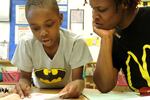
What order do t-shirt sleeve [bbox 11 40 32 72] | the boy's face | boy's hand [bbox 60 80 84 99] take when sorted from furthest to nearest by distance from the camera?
t-shirt sleeve [bbox 11 40 32 72], the boy's face, boy's hand [bbox 60 80 84 99]

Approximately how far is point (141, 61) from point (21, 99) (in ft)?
1.36

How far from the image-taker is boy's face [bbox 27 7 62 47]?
1.02m

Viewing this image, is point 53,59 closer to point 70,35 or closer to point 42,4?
point 70,35

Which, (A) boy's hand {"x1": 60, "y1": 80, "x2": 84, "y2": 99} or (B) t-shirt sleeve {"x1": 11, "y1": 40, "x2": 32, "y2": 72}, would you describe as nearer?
(A) boy's hand {"x1": 60, "y1": 80, "x2": 84, "y2": 99}

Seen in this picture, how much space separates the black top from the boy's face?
9.7 inches

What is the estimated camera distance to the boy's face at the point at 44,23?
3.36ft

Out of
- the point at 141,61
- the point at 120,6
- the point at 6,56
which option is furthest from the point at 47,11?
the point at 6,56

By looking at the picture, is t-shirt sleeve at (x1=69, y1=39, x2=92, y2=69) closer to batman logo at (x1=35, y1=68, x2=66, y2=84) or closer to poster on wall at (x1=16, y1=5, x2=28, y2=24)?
batman logo at (x1=35, y1=68, x2=66, y2=84)

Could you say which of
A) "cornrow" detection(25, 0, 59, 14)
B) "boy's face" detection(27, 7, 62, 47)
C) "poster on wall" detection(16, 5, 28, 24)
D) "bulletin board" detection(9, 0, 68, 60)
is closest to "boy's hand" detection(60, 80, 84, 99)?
"boy's face" detection(27, 7, 62, 47)

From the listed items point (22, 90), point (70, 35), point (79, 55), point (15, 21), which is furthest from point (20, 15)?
point (22, 90)

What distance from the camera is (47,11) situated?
41.4 inches

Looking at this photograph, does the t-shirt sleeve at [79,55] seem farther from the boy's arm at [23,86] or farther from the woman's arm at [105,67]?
the boy's arm at [23,86]

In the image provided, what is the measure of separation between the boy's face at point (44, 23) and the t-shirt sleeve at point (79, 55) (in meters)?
0.10

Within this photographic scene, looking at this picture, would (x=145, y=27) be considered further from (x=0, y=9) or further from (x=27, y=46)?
(x=0, y=9)
